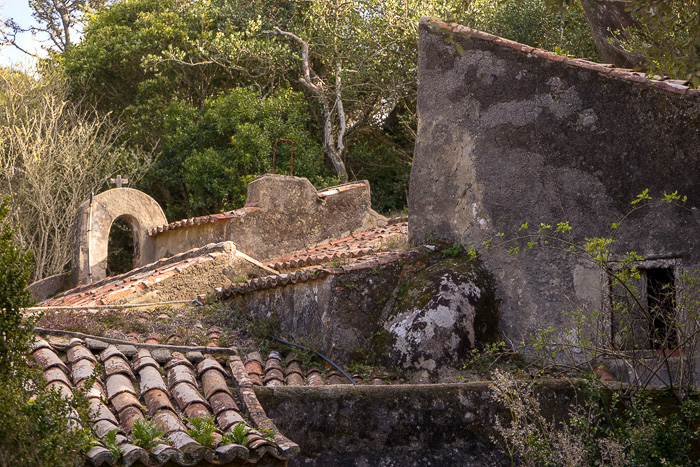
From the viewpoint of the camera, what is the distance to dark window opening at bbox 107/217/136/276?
76.5 ft

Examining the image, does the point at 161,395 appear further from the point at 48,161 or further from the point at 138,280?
the point at 48,161

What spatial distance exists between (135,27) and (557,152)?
18.6 m

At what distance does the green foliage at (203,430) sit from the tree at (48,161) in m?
18.4

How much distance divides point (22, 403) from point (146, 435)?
968mm

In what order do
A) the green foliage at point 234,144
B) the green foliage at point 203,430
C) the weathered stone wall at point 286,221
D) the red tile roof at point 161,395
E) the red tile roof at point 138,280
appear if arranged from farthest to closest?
the green foliage at point 234,144
the weathered stone wall at point 286,221
the red tile roof at point 138,280
the green foliage at point 203,430
the red tile roof at point 161,395

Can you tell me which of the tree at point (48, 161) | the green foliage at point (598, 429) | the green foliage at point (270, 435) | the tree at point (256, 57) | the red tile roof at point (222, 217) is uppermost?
the tree at point (256, 57)

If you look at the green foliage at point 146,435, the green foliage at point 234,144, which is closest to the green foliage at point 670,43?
the green foliage at point 146,435

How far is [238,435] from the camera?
4.91 metres

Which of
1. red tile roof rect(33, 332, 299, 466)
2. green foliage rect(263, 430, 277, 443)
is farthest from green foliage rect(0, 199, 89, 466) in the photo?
green foliage rect(263, 430, 277, 443)

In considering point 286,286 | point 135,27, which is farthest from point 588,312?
point 135,27

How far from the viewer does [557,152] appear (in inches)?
354

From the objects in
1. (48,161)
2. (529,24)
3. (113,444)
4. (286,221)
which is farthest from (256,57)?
(113,444)

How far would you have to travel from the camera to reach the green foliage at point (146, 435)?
474 cm

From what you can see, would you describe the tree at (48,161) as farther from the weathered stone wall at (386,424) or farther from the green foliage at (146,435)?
the green foliage at (146,435)
